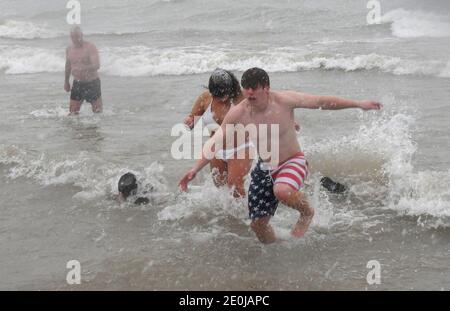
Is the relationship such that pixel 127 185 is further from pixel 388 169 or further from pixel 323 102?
pixel 388 169

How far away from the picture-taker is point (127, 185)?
254 inches

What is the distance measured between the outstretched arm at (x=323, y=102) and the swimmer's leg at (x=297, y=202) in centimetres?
70

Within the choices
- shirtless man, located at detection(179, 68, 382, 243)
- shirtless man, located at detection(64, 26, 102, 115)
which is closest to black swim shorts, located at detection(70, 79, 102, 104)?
shirtless man, located at detection(64, 26, 102, 115)

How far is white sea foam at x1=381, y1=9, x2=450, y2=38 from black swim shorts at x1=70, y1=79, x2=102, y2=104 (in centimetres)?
1121

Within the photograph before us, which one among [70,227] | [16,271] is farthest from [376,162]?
[16,271]

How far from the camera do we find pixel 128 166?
7.67 m

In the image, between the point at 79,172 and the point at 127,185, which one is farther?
the point at 79,172

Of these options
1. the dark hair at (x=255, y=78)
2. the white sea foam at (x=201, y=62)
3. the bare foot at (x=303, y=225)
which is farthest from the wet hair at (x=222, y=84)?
the white sea foam at (x=201, y=62)

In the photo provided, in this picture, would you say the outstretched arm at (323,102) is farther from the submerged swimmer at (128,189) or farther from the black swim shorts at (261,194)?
the submerged swimmer at (128,189)

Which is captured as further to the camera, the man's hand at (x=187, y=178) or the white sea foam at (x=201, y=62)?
the white sea foam at (x=201, y=62)

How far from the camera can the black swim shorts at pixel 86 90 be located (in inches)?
388

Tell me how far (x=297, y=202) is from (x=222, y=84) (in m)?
1.40

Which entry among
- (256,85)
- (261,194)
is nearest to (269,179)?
(261,194)
